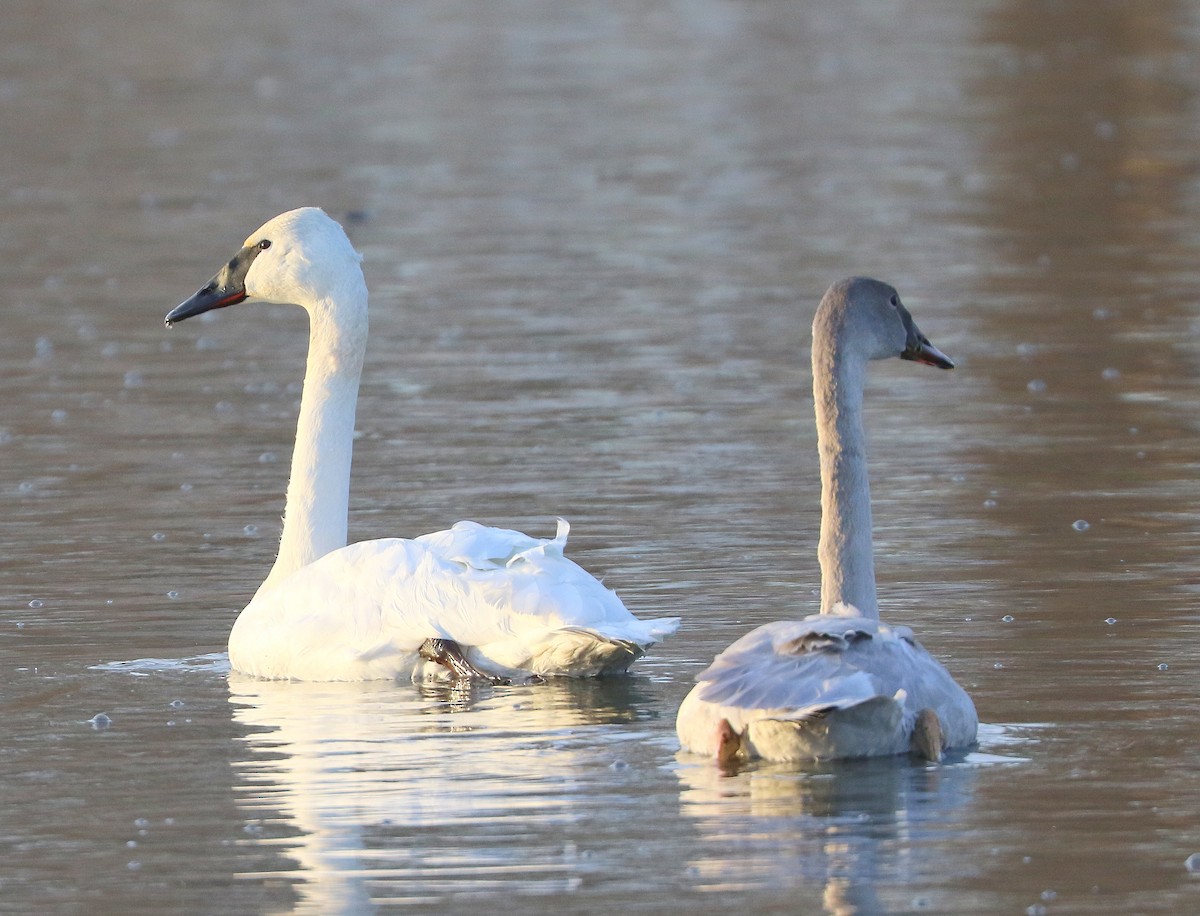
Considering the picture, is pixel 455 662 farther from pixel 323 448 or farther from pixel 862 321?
pixel 862 321

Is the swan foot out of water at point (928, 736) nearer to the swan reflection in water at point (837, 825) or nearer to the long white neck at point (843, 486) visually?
the swan reflection in water at point (837, 825)

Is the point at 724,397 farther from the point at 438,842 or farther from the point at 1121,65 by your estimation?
the point at 1121,65

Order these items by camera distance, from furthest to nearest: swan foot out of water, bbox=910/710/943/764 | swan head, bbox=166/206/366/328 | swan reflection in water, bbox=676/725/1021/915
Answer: swan head, bbox=166/206/366/328, swan foot out of water, bbox=910/710/943/764, swan reflection in water, bbox=676/725/1021/915

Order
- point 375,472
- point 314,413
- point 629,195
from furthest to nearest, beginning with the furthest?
point 629,195 → point 375,472 → point 314,413

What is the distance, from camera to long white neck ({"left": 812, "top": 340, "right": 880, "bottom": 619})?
816 centimetres

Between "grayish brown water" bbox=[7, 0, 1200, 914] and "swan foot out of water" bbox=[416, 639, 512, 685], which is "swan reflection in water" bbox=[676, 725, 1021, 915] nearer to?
"grayish brown water" bbox=[7, 0, 1200, 914]

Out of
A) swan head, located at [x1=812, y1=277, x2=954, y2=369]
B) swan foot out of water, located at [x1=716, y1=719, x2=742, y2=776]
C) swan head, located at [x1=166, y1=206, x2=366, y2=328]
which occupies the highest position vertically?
swan head, located at [x1=166, y1=206, x2=366, y2=328]

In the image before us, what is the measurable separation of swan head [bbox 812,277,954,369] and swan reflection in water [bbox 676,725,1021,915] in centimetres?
137

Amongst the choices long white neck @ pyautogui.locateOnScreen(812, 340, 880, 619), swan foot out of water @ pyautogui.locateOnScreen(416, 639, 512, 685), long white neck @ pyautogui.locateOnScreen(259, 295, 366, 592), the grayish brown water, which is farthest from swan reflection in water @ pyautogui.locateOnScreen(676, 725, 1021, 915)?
long white neck @ pyautogui.locateOnScreen(259, 295, 366, 592)

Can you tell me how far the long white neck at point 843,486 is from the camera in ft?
26.8

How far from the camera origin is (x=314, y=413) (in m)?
10.3

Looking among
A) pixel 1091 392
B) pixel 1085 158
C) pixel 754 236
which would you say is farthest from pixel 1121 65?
pixel 1091 392

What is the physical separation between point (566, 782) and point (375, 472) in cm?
575

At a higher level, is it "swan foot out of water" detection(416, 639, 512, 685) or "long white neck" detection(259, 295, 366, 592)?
"long white neck" detection(259, 295, 366, 592)
